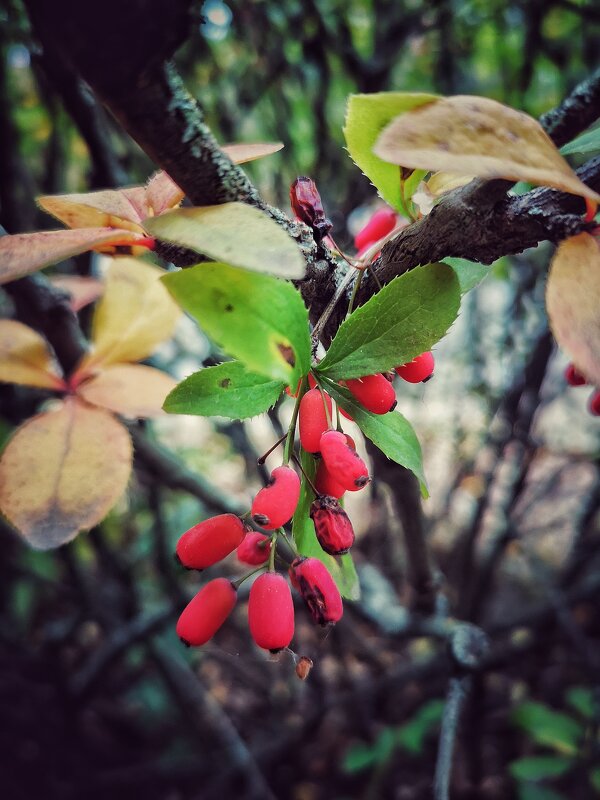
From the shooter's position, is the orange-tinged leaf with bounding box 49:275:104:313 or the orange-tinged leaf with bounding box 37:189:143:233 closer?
the orange-tinged leaf with bounding box 37:189:143:233

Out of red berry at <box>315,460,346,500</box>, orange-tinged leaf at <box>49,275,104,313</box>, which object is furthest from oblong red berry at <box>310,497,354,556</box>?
orange-tinged leaf at <box>49,275,104,313</box>

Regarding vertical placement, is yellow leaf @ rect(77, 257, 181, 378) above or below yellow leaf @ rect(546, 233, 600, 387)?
below

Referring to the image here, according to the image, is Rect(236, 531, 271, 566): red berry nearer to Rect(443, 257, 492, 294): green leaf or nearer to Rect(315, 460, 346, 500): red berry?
Rect(315, 460, 346, 500): red berry

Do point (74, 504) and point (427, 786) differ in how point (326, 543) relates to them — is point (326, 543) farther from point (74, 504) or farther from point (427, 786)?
point (427, 786)

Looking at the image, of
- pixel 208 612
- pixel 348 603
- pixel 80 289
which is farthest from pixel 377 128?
pixel 348 603

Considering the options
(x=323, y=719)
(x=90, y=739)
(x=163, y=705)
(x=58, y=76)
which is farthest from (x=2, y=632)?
(x=58, y=76)
